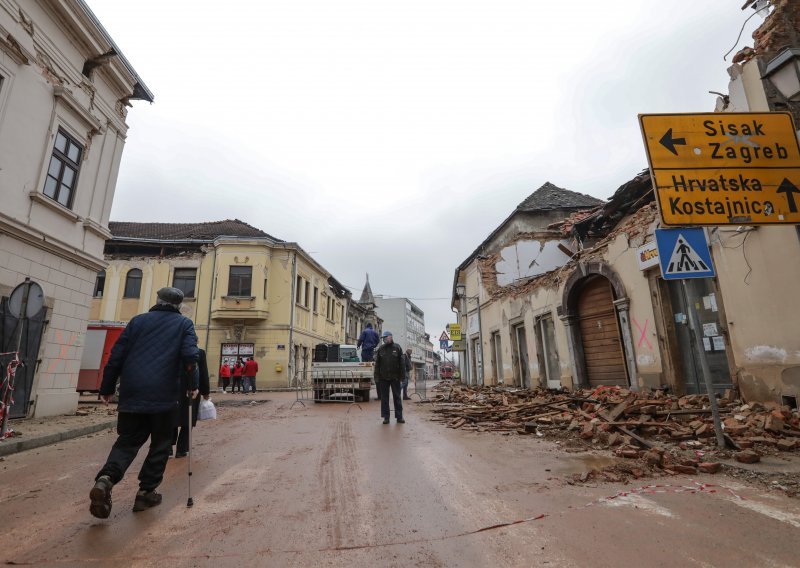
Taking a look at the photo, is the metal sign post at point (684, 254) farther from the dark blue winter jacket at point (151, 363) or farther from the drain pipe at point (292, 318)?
the drain pipe at point (292, 318)

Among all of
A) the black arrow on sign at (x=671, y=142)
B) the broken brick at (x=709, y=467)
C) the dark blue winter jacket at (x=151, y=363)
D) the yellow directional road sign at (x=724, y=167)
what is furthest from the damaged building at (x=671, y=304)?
the dark blue winter jacket at (x=151, y=363)

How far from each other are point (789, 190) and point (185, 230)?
32562 millimetres

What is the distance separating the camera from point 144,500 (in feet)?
10.5

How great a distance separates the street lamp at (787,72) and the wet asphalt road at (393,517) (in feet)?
19.4

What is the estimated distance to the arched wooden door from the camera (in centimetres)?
1024

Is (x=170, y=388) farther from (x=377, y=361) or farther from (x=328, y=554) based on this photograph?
(x=377, y=361)

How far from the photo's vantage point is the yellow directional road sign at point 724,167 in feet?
15.9

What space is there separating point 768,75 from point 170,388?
8995 mm

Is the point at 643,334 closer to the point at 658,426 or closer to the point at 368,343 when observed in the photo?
the point at 658,426

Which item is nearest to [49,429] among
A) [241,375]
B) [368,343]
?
[368,343]

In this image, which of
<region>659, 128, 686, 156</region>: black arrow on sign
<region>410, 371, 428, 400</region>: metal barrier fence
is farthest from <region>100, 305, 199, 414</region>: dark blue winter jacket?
<region>410, 371, 428, 400</region>: metal barrier fence

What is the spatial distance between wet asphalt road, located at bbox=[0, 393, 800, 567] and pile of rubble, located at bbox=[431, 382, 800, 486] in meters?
0.62

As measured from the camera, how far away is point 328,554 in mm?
2344

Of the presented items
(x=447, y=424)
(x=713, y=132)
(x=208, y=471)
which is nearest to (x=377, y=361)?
(x=447, y=424)
